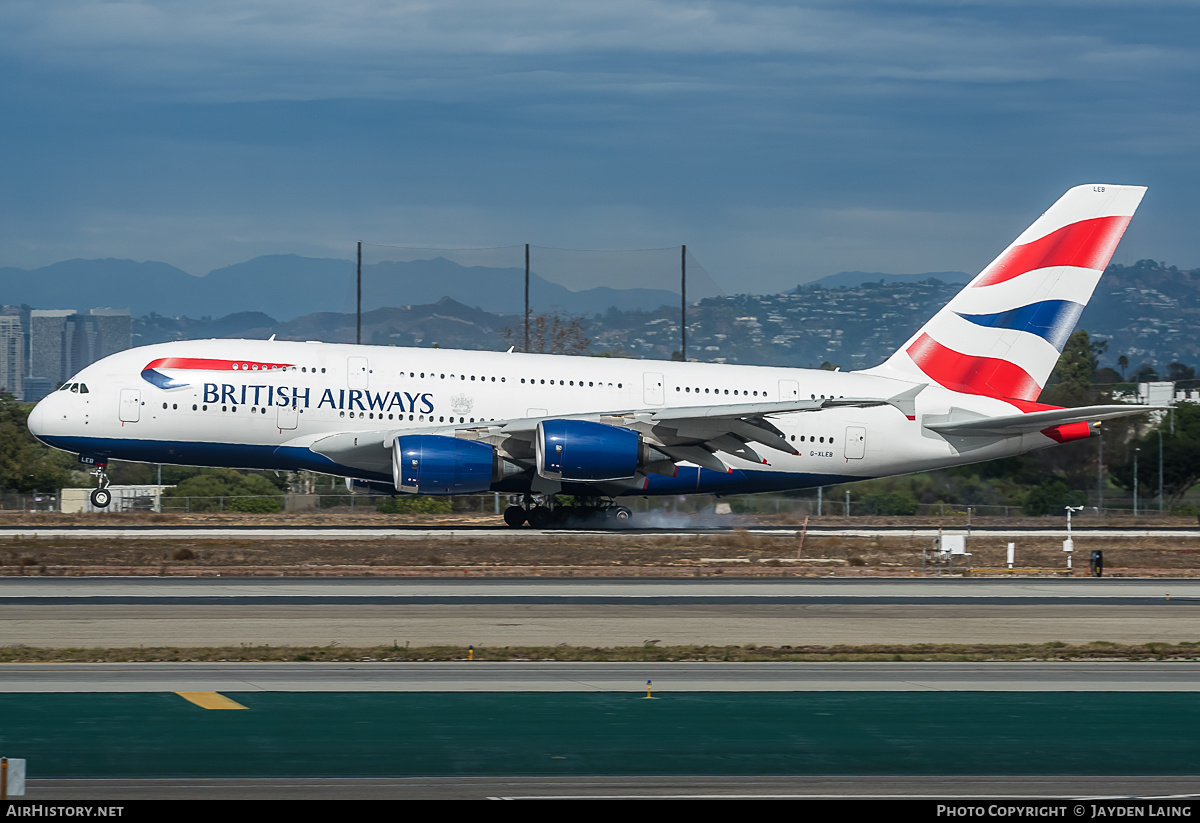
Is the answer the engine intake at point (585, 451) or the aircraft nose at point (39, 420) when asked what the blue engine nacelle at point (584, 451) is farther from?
the aircraft nose at point (39, 420)

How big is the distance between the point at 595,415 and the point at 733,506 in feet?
31.8

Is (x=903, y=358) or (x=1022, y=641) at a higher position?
(x=903, y=358)

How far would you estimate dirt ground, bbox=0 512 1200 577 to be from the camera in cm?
2759

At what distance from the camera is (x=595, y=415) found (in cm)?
3594

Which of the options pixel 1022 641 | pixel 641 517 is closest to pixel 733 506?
pixel 641 517

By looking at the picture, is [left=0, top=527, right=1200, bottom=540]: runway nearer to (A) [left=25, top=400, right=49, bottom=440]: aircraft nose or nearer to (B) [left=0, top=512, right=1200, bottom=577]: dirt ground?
(B) [left=0, top=512, right=1200, bottom=577]: dirt ground

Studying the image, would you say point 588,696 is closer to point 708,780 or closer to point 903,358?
point 708,780

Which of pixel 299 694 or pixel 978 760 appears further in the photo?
pixel 299 694

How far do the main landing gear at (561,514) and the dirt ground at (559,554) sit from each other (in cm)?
130

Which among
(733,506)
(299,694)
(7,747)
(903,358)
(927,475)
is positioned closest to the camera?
(7,747)

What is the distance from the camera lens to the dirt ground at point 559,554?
27594 mm

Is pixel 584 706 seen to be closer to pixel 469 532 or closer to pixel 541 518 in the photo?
pixel 469 532

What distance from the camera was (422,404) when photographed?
3559cm

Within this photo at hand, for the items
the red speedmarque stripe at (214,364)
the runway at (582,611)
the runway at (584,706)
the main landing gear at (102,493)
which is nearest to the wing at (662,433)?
the red speedmarque stripe at (214,364)
